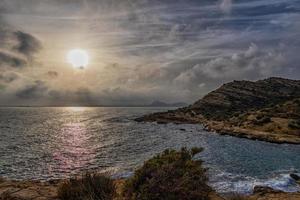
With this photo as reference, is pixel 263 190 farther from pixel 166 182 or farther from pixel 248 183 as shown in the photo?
pixel 166 182

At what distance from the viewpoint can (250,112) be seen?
340 feet

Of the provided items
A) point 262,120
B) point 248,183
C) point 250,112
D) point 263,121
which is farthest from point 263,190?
point 250,112

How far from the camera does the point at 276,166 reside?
122ft

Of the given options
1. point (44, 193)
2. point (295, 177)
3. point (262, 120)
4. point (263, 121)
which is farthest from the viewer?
point (262, 120)

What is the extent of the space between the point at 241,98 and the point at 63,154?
127582 millimetres

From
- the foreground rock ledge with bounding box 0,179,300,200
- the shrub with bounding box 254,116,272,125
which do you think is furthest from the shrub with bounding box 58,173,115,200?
the shrub with bounding box 254,116,272,125

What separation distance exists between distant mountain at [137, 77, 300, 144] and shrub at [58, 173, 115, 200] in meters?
55.5

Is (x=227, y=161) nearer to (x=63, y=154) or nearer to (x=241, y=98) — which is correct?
(x=63, y=154)

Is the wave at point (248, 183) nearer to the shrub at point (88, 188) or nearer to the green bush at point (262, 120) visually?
the shrub at point (88, 188)

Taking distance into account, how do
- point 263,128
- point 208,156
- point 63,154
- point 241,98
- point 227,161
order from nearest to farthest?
point 227,161, point 208,156, point 63,154, point 263,128, point 241,98

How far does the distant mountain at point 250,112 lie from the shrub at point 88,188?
55.5 meters

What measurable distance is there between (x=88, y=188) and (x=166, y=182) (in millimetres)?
3260

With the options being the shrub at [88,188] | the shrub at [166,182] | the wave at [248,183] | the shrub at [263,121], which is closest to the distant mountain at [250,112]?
the shrub at [263,121]

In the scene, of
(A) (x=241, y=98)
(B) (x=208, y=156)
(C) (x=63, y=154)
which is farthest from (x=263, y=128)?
(A) (x=241, y=98)
